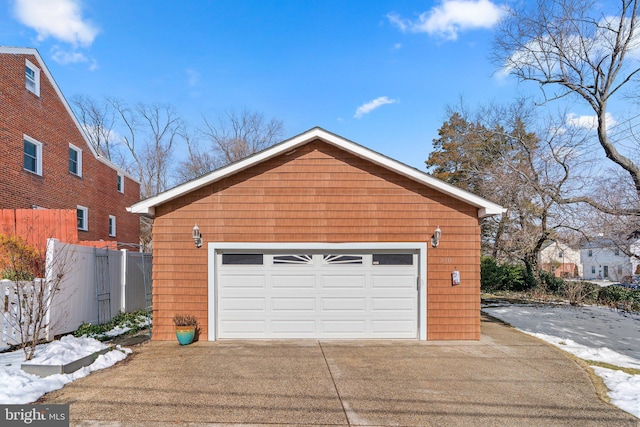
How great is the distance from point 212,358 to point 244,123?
2986 centimetres

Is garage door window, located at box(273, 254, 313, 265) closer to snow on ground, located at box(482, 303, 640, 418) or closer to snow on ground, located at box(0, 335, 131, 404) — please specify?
snow on ground, located at box(0, 335, 131, 404)

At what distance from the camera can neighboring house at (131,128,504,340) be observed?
8367 mm

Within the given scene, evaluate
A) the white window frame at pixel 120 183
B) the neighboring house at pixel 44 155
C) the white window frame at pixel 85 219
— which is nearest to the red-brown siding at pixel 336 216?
the neighboring house at pixel 44 155

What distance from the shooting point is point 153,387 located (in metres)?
5.34

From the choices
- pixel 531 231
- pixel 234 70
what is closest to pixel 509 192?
pixel 531 231

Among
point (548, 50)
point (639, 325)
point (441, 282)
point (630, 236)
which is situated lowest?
point (639, 325)

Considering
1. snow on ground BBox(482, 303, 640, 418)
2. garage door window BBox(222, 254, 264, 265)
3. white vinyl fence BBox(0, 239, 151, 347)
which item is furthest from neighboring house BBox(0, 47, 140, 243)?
snow on ground BBox(482, 303, 640, 418)

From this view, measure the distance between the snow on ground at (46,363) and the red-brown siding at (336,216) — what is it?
7.52 ft

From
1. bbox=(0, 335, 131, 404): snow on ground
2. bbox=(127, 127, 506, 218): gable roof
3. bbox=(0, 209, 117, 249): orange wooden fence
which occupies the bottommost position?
bbox=(0, 335, 131, 404): snow on ground

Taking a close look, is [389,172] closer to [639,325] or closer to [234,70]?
[639,325]

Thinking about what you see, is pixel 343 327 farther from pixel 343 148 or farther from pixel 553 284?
pixel 553 284

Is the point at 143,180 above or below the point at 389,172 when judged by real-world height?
above

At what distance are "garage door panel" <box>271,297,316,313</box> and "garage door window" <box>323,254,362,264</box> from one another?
3.07ft

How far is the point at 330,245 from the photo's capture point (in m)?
8.45
